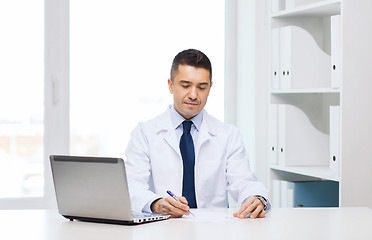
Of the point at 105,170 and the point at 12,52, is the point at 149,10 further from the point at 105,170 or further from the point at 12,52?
the point at 105,170

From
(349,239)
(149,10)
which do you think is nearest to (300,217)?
(349,239)

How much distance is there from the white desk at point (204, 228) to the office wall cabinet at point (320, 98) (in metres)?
0.61

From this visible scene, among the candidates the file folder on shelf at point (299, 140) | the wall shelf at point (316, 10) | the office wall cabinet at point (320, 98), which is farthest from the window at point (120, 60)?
the file folder on shelf at point (299, 140)

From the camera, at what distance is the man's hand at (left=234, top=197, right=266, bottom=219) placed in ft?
6.37

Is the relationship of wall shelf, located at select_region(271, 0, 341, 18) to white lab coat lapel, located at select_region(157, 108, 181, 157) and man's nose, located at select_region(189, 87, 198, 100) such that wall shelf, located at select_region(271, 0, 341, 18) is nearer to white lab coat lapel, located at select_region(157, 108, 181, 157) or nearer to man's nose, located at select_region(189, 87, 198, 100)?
man's nose, located at select_region(189, 87, 198, 100)

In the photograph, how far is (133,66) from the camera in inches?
141

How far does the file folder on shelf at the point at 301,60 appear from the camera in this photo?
296 centimetres

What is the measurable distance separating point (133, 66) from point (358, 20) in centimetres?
147

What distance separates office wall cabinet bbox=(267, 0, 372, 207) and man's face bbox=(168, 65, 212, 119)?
610 millimetres

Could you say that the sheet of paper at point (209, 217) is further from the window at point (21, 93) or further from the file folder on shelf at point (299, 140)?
the window at point (21, 93)

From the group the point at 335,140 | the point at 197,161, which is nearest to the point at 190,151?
the point at 197,161

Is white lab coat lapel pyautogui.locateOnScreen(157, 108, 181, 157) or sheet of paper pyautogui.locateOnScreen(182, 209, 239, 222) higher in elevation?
white lab coat lapel pyautogui.locateOnScreen(157, 108, 181, 157)

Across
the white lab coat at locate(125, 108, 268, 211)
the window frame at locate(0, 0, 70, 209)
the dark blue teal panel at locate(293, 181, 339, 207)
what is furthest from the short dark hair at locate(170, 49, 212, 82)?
the window frame at locate(0, 0, 70, 209)

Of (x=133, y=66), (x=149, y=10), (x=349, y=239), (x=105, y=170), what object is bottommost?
(x=349, y=239)
